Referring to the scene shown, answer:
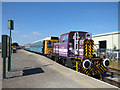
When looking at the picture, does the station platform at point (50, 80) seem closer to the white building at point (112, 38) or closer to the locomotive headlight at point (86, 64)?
the locomotive headlight at point (86, 64)

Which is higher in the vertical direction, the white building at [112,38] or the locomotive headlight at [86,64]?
the white building at [112,38]

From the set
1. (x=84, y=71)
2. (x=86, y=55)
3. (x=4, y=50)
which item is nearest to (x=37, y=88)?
(x=4, y=50)

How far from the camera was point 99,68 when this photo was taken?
8422 millimetres

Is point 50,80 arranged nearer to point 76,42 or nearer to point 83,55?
point 83,55

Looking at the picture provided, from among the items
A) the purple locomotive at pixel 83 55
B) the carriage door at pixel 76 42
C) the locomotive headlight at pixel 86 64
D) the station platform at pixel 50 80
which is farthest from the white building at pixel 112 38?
the station platform at pixel 50 80

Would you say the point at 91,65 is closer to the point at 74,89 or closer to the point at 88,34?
the point at 88,34

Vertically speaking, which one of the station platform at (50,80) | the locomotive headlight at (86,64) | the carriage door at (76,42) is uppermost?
the carriage door at (76,42)

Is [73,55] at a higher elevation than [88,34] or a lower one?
lower

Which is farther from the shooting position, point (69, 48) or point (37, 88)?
point (69, 48)

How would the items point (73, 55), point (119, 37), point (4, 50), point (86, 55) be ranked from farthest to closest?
point (119, 37)
point (73, 55)
point (86, 55)
point (4, 50)

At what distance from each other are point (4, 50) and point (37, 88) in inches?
124

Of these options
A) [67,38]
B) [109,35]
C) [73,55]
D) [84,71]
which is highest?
[109,35]

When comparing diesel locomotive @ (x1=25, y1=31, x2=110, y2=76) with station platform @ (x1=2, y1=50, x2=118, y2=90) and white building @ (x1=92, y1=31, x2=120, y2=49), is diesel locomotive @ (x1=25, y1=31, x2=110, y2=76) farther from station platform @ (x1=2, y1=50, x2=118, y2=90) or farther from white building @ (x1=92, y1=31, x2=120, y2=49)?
white building @ (x1=92, y1=31, x2=120, y2=49)

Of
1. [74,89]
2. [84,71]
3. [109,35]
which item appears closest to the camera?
[74,89]
